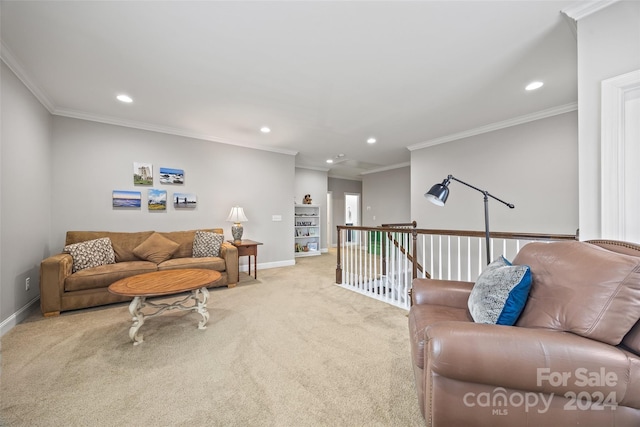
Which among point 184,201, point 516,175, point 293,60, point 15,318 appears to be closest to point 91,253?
point 15,318

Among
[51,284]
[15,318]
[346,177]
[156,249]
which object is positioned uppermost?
[346,177]

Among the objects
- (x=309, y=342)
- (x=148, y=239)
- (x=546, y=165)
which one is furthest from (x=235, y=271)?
(x=546, y=165)

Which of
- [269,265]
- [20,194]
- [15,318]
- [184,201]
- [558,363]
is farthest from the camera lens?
[269,265]

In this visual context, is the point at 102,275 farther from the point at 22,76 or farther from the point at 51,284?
the point at 22,76

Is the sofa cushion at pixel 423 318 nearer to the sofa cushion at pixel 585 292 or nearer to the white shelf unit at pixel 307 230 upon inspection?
the sofa cushion at pixel 585 292

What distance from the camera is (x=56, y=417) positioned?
4.53ft

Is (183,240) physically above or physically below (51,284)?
above

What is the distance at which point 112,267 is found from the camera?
10.2 ft

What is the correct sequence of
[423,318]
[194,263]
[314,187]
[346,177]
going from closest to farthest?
[423,318], [194,263], [314,187], [346,177]

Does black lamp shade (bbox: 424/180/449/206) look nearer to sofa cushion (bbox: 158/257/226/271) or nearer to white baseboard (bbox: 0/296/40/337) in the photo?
sofa cushion (bbox: 158/257/226/271)

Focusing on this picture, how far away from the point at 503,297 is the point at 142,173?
4.92 meters

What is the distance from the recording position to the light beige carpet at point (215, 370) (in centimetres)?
140

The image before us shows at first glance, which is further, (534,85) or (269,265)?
(269,265)

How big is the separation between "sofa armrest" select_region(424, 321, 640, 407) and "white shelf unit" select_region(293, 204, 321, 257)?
6.10 metres
